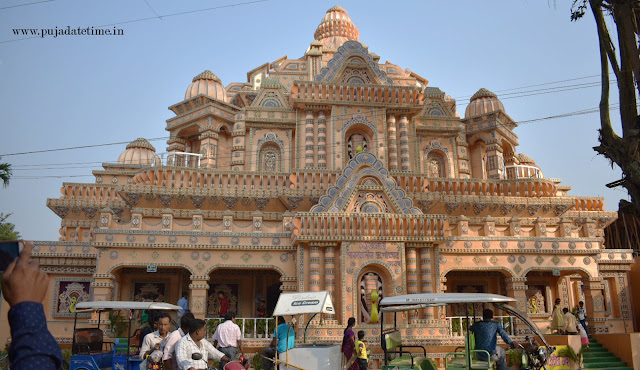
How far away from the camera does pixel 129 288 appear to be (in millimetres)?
24891

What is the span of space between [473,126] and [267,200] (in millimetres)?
16376

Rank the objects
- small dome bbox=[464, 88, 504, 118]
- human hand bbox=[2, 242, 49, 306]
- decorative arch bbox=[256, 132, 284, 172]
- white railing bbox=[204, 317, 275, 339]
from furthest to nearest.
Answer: small dome bbox=[464, 88, 504, 118], decorative arch bbox=[256, 132, 284, 172], white railing bbox=[204, 317, 275, 339], human hand bbox=[2, 242, 49, 306]

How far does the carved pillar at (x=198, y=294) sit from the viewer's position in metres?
22.5

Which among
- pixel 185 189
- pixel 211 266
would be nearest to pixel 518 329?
pixel 211 266

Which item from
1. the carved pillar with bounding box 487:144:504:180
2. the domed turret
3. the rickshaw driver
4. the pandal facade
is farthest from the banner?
the domed turret

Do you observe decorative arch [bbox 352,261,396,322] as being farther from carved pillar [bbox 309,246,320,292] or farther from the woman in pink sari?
the woman in pink sari

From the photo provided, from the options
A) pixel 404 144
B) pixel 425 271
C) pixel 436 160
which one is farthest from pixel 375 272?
pixel 436 160

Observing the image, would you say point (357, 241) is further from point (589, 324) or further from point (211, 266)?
point (589, 324)

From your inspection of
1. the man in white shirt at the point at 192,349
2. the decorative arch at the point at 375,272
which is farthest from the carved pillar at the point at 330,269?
the man in white shirt at the point at 192,349

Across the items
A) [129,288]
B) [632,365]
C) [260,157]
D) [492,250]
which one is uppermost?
[260,157]

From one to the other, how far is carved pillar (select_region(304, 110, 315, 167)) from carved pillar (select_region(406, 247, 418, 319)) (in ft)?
34.6

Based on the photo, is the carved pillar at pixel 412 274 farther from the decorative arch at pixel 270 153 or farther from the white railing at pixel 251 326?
the decorative arch at pixel 270 153

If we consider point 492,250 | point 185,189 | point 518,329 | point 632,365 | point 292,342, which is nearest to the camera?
point 292,342

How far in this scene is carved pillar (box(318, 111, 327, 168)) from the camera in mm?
31688
